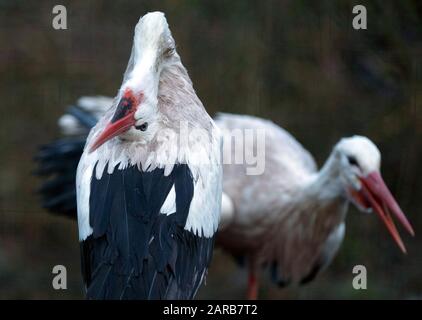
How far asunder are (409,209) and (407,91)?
0.40 m

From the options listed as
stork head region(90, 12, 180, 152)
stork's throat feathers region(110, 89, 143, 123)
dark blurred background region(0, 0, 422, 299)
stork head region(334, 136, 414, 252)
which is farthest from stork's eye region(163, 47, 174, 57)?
dark blurred background region(0, 0, 422, 299)

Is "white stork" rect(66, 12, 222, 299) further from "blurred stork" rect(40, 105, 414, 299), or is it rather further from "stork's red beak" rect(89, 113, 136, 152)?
"blurred stork" rect(40, 105, 414, 299)

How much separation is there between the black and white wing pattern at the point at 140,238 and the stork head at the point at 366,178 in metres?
0.84

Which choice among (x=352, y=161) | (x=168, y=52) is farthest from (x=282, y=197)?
(x=168, y=52)

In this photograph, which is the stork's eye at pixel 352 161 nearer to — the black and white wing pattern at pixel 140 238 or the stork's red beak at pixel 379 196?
the stork's red beak at pixel 379 196

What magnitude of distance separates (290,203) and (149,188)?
3.50 feet

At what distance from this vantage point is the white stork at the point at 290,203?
257 centimetres

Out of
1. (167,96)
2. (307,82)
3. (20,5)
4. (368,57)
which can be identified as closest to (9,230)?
(20,5)

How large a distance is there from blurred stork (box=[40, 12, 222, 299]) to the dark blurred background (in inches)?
63.4

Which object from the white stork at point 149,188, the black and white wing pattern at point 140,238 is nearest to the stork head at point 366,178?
the white stork at point 149,188

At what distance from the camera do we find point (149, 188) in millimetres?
1722

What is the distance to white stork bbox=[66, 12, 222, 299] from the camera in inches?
65.4

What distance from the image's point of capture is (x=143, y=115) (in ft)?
5.85

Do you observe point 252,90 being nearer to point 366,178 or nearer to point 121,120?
point 366,178
